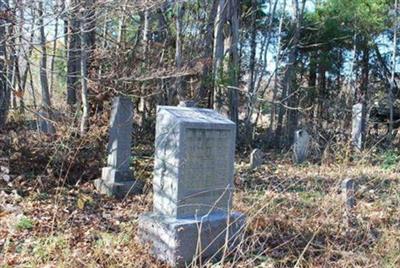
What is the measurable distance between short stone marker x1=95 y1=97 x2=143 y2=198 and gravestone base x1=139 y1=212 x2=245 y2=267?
309cm

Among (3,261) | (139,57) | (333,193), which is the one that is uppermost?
(139,57)

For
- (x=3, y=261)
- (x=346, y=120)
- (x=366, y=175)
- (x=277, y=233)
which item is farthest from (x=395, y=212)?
(x=346, y=120)

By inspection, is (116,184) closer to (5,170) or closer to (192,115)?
(5,170)

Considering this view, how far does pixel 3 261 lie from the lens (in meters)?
3.89

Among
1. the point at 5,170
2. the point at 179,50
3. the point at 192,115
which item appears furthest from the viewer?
the point at 179,50

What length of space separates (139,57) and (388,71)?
1438cm

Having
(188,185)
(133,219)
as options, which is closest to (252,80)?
(133,219)

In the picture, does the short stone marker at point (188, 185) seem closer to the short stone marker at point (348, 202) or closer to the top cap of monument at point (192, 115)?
the top cap of monument at point (192, 115)

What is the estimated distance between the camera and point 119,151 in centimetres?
784

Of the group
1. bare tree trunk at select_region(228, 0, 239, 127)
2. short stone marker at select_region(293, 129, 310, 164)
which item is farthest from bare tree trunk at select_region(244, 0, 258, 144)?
short stone marker at select_region(293, 129, 310, 164)

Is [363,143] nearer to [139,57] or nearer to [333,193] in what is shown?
[139,57]

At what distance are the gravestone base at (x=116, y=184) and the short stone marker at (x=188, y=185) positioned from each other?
112 inches

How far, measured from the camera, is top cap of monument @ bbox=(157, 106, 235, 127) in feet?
14.7

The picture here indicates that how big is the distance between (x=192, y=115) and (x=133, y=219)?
71.1 inches
